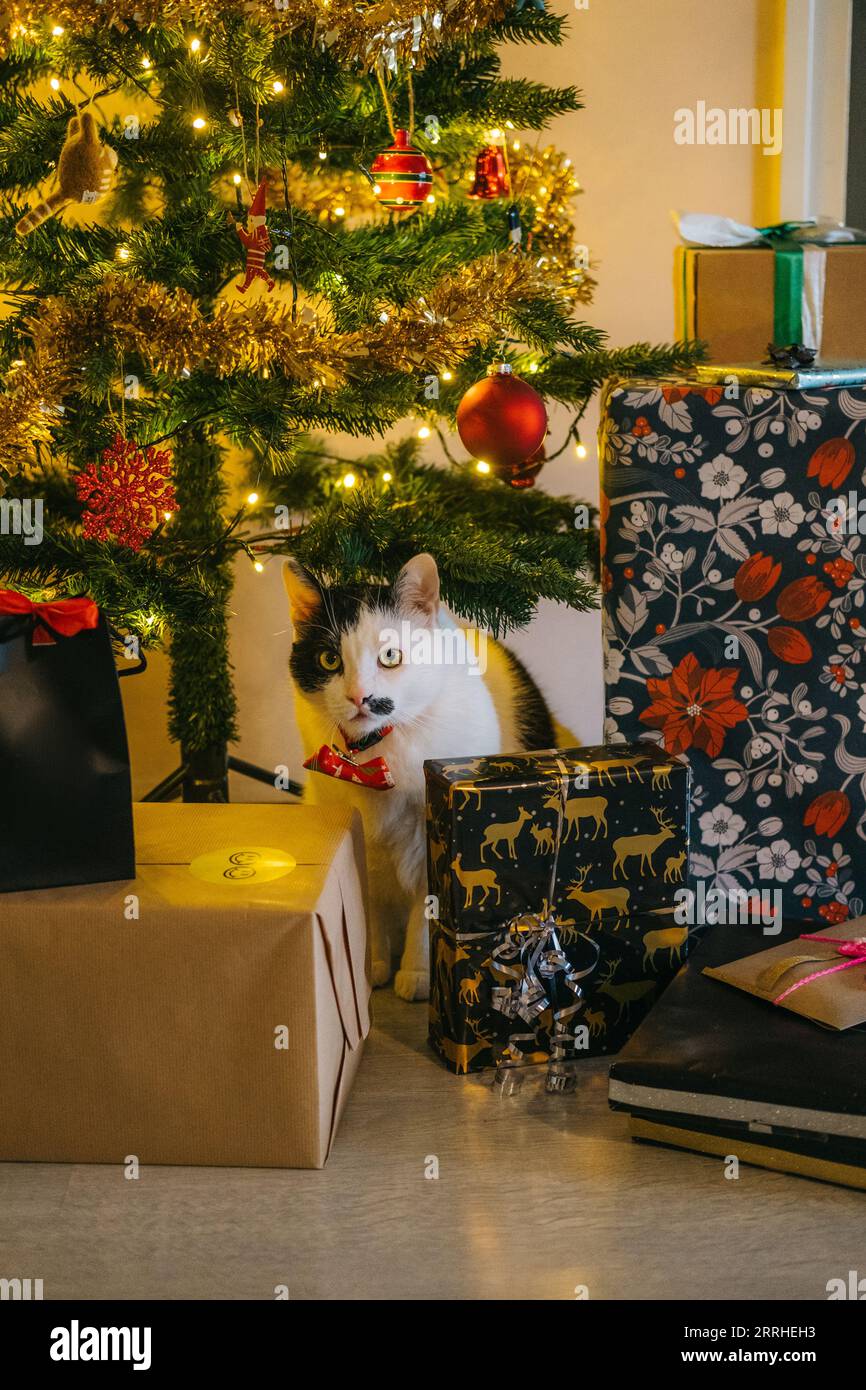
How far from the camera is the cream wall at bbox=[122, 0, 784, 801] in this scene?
147 centimetres

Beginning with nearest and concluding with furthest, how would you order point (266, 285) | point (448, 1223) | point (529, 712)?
point (448, 1223)
point (266, 285)
point (529, 712)

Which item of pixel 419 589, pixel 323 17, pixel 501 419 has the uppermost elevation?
pixel 323 17

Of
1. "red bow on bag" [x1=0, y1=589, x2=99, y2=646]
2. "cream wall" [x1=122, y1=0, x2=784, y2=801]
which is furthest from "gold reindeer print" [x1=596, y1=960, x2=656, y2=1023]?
"cream wall" [x1=122, y1=0, x2=784, y2=801]

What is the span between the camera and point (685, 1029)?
2.60ft

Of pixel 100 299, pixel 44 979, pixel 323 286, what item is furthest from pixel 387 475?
pixel 44 979

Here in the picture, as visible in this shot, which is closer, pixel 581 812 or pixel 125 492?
pixel 581 812

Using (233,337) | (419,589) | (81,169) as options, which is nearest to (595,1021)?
(419,589)

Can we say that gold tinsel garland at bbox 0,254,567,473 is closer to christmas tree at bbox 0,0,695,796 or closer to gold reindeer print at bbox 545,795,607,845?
christmas tree at bbox 0,0,695,796

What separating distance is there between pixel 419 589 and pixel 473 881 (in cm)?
28

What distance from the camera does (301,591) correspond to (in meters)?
1.00

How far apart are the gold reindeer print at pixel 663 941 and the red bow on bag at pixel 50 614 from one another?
46cm

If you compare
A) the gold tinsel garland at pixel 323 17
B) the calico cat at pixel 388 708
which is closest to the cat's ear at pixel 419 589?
the calico cat at pixel 388 708

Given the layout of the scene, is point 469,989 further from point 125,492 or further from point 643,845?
point 125,492
